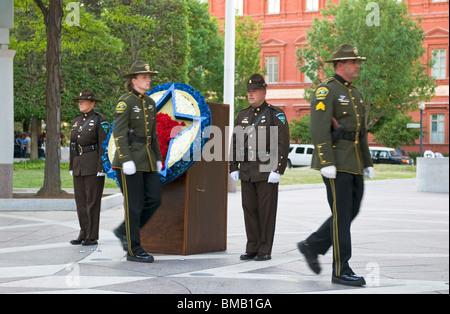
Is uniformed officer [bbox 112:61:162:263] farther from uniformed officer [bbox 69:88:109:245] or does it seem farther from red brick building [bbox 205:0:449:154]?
red brick building [bbox 205:0:449:154]

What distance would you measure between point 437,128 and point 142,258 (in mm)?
46345

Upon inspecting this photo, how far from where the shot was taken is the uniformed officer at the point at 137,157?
7336 millimetres

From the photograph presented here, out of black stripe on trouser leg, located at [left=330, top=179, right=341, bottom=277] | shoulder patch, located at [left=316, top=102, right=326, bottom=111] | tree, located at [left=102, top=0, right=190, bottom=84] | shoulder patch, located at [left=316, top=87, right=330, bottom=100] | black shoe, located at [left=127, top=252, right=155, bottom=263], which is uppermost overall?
tree, located at [left=102, top=0, right=190, bottom=84]

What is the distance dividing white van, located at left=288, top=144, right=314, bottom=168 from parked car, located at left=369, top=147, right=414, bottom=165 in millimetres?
4416

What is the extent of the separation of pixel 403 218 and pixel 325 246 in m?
6.36

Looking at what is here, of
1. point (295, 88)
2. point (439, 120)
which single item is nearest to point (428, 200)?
point (439, 120)

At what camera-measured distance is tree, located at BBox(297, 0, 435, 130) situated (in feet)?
129

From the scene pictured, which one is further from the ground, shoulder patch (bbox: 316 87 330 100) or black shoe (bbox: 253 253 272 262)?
shoulder patch (bbox: 316 87 330 100)

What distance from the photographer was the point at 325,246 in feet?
22.2

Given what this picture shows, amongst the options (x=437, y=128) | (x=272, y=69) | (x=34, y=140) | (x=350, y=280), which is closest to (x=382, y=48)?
(x=437, y=128)

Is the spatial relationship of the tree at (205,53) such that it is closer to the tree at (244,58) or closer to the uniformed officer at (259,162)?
the tree at (244,58)

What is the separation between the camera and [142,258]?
7418 mm

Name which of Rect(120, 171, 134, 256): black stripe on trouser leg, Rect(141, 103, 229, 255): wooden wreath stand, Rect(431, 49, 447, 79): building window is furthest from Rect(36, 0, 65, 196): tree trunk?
Rect(431, 49, 447, 79): building window
